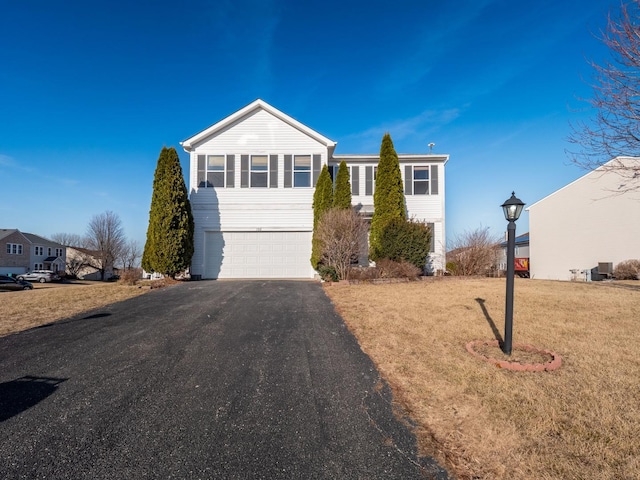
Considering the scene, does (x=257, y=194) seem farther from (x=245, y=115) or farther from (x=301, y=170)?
(x=245, y=115)

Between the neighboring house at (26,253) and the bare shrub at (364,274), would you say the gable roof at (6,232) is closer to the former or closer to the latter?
the neighboring house at (26,253)

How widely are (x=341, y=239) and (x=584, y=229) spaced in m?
17.9

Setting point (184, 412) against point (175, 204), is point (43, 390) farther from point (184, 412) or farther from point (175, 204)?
point (175, 204)

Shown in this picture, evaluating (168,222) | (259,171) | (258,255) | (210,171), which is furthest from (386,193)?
(168,222)

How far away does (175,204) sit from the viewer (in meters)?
13.1

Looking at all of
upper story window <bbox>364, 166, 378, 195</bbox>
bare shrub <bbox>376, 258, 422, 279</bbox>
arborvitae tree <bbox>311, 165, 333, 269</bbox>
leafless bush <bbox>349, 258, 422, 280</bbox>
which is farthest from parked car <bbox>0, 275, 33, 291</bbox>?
bare shrub <bbox>376, 258, 422, 279</bbox>

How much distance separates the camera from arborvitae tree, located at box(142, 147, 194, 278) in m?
12.9

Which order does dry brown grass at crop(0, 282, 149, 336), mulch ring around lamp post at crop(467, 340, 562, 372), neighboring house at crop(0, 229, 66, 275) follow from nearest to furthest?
mulch ring around lamp post at crop(467, 340, 562, 372)
dry brown grass at crop(0, 282, 149, 336)
neighboring house at crop(0, 229, 66, 275)

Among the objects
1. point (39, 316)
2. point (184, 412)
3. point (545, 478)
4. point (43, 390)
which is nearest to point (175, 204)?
point (39, 316)

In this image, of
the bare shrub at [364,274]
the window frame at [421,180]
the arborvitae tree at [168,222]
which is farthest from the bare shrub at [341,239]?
the arborvitae tree at [168,222]

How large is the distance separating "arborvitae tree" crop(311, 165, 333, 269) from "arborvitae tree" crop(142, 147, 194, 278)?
5703 mm

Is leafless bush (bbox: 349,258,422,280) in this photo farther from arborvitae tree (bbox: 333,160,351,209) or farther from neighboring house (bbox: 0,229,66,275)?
neighboring house (bbox: 0,229,66,275)

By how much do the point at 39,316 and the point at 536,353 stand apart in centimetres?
948

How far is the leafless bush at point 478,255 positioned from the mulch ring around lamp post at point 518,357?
373 inches
